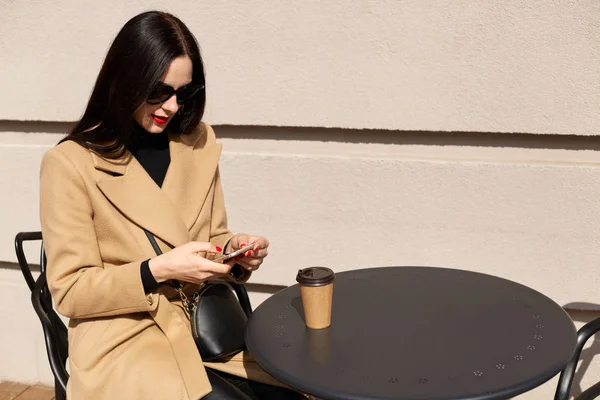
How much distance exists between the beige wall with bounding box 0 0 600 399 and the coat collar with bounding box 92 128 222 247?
0.69 metres

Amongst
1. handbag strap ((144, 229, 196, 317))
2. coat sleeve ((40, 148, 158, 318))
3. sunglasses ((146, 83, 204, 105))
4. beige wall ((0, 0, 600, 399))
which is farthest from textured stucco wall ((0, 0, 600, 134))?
coat sleeve ((40, 148, 158, 318))

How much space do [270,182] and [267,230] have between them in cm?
21

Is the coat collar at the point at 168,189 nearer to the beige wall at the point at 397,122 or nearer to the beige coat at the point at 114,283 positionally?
the beige coat at the point at 114,283

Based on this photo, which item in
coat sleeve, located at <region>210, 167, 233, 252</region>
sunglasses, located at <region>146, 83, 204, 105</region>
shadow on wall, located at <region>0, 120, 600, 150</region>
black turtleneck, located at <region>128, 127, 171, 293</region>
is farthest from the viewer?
shadow on wall, located at <region>0, 120, 600, 150</region>

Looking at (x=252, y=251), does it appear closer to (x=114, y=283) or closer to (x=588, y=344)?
(x=114, y=283)

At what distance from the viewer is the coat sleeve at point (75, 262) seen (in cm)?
175

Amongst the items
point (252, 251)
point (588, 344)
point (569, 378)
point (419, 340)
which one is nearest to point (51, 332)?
point (252, 251)

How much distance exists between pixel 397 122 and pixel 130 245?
1.22m

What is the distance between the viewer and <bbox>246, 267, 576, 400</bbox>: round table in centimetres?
141

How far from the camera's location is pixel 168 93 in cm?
184

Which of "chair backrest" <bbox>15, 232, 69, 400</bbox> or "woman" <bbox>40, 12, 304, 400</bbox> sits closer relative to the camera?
"woman" <bbox>40, 12, 304, 400</bbox>

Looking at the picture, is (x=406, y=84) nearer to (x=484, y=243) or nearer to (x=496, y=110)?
(x=496, y=110)

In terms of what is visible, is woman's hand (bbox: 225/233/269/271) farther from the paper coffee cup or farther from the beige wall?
the beige wall

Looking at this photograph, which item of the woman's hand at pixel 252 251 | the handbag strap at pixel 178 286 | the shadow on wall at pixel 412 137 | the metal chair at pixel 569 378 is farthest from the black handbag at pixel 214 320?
the shadow on wall at pixel 412 137
